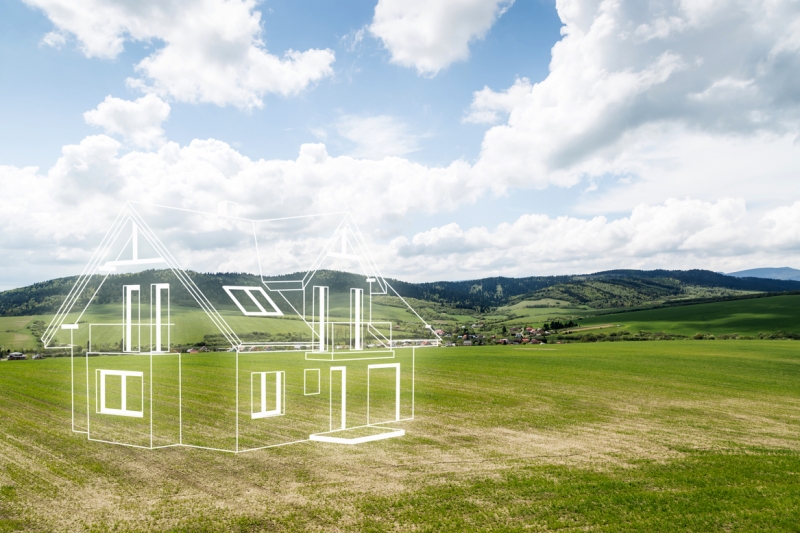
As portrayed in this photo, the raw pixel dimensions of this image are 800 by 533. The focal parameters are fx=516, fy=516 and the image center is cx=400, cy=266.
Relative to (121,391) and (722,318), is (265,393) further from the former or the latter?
(722,318)

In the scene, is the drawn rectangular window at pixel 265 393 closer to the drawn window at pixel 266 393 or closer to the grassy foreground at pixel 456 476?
the drawn window at pixel 266 393

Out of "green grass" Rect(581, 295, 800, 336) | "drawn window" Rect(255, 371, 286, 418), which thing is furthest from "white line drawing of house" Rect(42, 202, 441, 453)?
"green grass" Rect(581, 295, 800, 336)

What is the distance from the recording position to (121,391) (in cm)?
1706

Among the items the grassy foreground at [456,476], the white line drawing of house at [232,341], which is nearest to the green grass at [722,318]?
the grassy foreground at [456,476]

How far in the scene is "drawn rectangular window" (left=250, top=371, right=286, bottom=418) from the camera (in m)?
16.5

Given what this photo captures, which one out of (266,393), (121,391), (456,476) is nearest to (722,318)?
(456,476)

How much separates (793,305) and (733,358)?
6520 cm

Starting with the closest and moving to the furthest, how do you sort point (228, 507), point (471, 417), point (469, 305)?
point (228, 507) < point (471, 417) < point (469, 305)

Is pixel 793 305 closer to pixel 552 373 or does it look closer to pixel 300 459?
pixel 552 373

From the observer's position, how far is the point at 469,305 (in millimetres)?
148875

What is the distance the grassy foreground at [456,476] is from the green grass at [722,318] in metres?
69.7

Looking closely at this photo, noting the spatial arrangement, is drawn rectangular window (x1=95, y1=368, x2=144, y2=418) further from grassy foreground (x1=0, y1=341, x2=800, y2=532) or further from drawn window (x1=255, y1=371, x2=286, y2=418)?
drawn window (x1=255, y1=371, x2=286, y2=418)

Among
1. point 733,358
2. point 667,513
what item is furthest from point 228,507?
point 733,358

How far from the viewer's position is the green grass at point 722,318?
87438 mm
